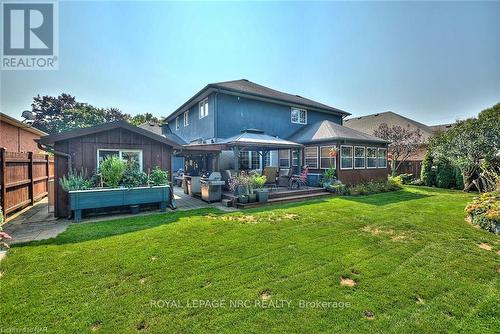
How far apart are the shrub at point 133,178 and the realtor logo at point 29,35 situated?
455 cm

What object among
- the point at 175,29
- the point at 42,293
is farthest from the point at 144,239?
the point at 175,29

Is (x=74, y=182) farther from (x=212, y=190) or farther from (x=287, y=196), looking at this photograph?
(x=287, y=196)

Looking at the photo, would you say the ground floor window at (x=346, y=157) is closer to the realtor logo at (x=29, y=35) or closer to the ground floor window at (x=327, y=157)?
the ground floor window at (x=327, y=157)

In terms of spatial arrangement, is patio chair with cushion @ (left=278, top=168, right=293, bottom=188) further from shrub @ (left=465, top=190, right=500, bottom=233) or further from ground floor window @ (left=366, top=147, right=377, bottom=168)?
shrub @ (left=465, top=190, right=500, bottom=233)

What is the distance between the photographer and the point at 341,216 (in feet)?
22.9

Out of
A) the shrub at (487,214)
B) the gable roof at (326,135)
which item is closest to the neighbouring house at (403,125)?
the gable roof at (326,135)

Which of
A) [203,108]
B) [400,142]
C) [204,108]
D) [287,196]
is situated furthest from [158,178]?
[400,142]

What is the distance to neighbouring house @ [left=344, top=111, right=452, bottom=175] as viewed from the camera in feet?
63.0

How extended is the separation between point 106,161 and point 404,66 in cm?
1598

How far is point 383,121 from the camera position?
24844 millimetres

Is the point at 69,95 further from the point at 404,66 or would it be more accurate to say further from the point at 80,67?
the point at 404,66

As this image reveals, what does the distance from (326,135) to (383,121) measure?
16.0m

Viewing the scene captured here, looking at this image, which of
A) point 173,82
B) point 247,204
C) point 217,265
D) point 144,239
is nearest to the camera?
point 217,265

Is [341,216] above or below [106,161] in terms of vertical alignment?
below
